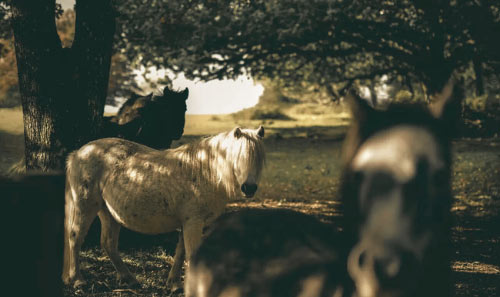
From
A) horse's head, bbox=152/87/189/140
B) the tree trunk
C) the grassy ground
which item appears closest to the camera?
the grassy ground

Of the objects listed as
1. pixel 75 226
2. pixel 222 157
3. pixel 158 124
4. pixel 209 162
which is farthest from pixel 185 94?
A: pixel 222 157

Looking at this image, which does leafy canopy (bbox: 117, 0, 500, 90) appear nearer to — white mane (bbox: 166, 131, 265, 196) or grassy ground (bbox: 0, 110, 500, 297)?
grassy ground (bbox: 0, 110, 500, 297)

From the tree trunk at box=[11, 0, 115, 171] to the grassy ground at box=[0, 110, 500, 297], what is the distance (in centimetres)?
121

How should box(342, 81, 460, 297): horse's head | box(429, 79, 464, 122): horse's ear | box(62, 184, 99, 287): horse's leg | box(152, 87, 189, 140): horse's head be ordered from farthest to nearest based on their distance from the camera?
box(152, 87, 189, 140): horse's head → box(62, 184, 99, 287): horse's leg → box(429, 79, 464, 122): horse's ear → box(342, 81, 460, 297): horse's head

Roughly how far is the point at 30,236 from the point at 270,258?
141 centimetres

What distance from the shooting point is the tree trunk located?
6008 millimetres

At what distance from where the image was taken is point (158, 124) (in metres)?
7.23

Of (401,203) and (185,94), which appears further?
(185,94)

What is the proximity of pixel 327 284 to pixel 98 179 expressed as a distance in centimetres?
359

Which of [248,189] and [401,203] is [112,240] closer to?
[248,189]

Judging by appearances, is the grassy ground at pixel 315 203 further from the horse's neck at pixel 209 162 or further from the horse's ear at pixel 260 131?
the horse's neck at pixel 209 162

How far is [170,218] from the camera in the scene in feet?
14.1

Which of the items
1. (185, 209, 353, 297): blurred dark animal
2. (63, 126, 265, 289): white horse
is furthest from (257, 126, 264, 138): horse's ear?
(185, 209, 353, 297): blurred dark animal

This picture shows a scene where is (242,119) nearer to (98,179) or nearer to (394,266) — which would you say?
(98,179)
